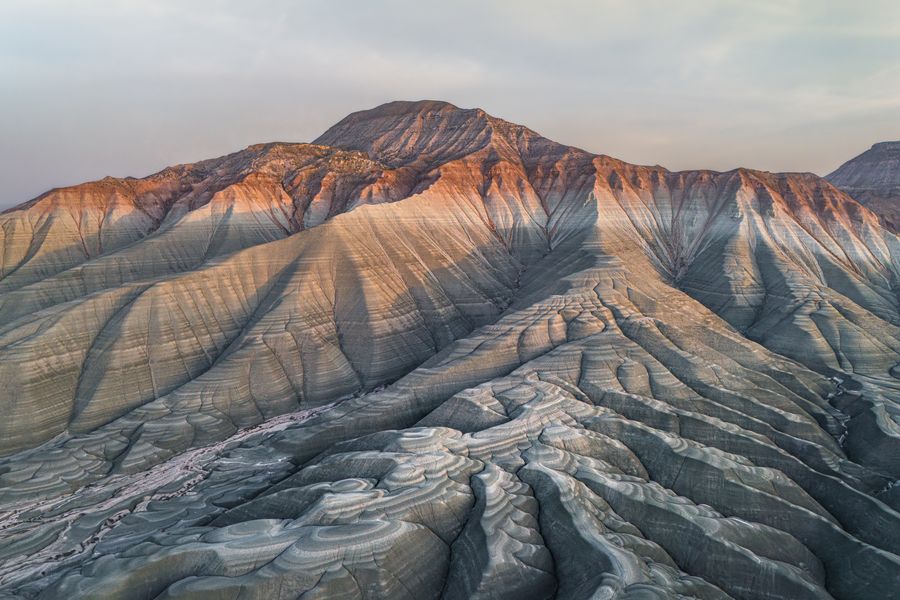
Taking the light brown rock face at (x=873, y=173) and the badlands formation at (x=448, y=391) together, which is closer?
the badlands formation at (x=448, y=391)

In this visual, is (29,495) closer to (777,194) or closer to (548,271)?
(548,271)

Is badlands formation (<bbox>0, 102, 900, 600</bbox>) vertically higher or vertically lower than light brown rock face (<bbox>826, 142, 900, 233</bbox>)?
lower

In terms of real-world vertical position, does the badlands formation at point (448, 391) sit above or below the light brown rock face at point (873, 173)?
below

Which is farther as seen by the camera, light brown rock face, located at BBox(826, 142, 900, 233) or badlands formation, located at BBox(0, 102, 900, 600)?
light brown rock face, located at BBox(826, 142, 900, 233)

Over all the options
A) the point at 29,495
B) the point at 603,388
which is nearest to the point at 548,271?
the point at 603,388
